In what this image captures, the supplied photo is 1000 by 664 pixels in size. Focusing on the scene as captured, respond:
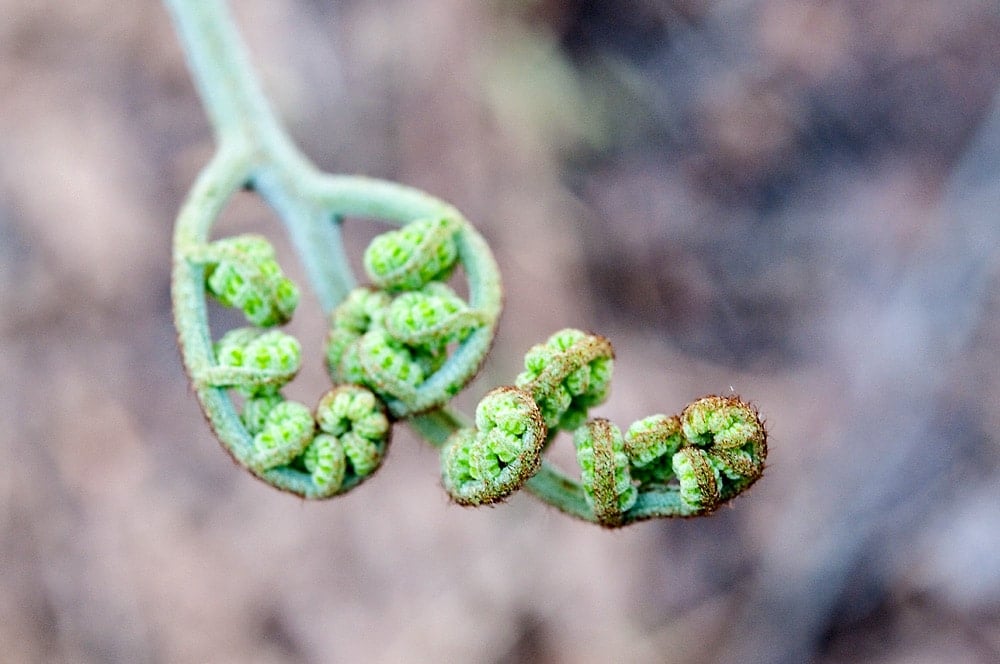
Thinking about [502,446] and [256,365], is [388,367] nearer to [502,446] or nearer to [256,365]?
[256,365]

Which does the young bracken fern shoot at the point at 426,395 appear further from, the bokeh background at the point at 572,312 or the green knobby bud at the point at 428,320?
the bokeh background at the point at 572,312

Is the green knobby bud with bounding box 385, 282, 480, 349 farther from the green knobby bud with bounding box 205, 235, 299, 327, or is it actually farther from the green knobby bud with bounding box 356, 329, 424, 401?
the green knobby bud with bounding box 205, 235, 299, 327

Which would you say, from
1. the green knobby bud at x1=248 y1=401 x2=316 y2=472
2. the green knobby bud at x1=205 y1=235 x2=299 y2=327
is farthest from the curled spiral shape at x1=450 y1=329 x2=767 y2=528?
the green knobby bud at x1=205 y1=235 x2=299 y2=327

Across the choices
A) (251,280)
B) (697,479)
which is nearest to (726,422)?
(697,479)

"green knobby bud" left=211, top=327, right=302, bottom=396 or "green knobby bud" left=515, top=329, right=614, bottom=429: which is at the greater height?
"green knobby bud" left=515, top=329, right=614, bottom=429

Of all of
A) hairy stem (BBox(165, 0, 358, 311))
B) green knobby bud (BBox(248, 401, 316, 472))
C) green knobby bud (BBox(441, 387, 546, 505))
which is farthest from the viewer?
hairy stem (BBox(165, 0, 358, 311))

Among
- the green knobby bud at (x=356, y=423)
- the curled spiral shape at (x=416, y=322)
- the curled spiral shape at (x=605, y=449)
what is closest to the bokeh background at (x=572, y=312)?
the curled spiral shape at (x=416, y=322)

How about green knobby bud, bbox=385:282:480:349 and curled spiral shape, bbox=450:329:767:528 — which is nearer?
curled spiral shape, bbox=450:329:767:528
